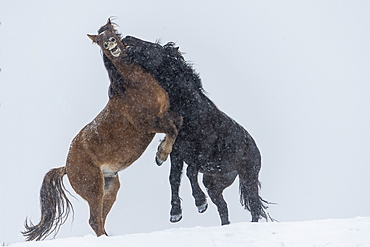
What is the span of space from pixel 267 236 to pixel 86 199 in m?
3.14

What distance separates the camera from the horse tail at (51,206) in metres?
9.48

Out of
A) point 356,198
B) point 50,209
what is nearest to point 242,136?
point 50,209

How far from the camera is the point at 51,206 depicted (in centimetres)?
957

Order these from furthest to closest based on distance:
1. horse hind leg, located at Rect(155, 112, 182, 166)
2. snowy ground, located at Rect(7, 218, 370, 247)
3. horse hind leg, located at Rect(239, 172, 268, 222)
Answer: horse hind leg, located at Rect(239, 172, 268, 222) < horse hind leg, located at Rect(155, 112, 182, 166) < snowy ground, located at Rect(7, 218, 370, 247)

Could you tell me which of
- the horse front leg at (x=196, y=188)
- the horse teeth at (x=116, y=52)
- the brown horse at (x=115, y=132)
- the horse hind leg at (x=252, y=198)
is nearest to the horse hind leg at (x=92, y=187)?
the brown horse at (x=115, y=132)

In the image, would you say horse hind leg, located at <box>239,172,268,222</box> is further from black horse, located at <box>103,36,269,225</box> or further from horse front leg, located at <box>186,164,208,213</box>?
horse front leg, located at <box>186,164,208,213</box>

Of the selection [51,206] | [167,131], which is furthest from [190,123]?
[51,206]

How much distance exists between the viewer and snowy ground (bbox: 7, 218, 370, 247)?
617 centimetres

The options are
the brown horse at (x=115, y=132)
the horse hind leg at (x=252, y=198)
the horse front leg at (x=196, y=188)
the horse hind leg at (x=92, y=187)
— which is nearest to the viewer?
the brown horse at (x=115, y=132)

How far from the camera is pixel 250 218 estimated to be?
380 inches

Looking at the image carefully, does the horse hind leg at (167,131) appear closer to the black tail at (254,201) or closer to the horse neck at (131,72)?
the horse neck at (131,72)

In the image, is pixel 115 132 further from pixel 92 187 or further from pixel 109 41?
pixel 109 41

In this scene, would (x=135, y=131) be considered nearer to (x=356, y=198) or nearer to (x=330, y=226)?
(x=330, y=226)

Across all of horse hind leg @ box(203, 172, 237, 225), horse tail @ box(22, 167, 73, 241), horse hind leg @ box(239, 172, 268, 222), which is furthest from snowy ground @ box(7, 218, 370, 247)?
horse tail @ box(22, 167, 73, 241)
